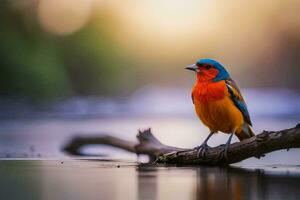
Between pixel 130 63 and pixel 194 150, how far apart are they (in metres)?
1.01

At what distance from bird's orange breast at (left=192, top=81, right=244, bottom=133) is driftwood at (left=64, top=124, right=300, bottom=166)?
144mm

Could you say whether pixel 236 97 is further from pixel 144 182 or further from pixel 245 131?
pixel 144 182

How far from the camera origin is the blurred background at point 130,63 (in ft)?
13.2

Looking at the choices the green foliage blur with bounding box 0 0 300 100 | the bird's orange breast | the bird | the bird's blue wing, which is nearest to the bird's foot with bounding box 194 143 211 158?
the bird

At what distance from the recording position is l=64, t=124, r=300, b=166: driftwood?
292 cm

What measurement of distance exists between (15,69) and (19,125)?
39 centimetres

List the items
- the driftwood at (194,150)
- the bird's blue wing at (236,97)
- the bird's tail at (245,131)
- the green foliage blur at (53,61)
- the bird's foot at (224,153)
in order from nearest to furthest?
the driftwood at (194,150)
the bird's foot at (224,153)
the bird's blue wing at (236,97)
the bird's tail at (245,131)
the green foliage blur at (53,61)

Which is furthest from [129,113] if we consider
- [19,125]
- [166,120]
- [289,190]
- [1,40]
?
[289,190]

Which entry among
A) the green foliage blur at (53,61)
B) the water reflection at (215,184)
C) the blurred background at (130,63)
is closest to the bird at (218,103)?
the water reflection at (215,184)

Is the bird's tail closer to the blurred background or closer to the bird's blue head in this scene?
the bird's blue head

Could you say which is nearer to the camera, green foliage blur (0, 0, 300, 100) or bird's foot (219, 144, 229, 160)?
bird's foot (219, 144, 229, 160)

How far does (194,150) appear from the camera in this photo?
11.0 ft

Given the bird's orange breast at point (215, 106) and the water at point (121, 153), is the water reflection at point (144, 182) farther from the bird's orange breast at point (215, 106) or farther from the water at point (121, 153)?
the bird's orange breast at point (215, 106)

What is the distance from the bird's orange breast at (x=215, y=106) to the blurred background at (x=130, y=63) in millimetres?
659
